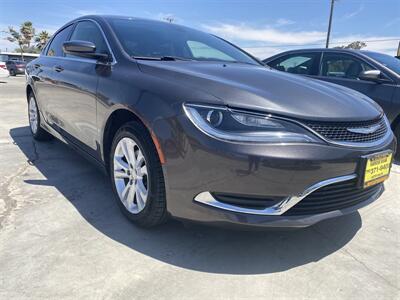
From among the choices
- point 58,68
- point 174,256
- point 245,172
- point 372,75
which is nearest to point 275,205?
point 245,172

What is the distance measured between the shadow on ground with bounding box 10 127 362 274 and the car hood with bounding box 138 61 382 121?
0.75 metres

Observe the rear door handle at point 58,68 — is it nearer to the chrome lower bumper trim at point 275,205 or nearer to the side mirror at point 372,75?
the chrome lower bumper trim at point 275,205

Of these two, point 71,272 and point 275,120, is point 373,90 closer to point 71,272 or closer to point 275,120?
point 275,120

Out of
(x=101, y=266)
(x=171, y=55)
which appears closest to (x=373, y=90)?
(x=171, y=55)

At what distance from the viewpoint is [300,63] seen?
5.57 m

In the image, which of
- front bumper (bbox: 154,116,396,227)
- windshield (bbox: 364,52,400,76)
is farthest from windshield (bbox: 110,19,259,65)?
windshield (bbox: 364,52,400,76)

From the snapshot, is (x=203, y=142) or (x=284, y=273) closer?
(x=203, y=142)

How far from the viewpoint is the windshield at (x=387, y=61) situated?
4.68m

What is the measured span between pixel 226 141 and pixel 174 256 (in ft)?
2.70

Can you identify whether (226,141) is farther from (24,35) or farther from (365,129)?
(24,35)

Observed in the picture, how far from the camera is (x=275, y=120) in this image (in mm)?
1941

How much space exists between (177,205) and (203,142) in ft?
1.42

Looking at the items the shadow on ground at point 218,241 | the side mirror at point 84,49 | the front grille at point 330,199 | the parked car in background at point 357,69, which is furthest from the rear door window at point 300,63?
the front grille at point 330,199

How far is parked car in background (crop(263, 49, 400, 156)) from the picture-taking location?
14.5ft
